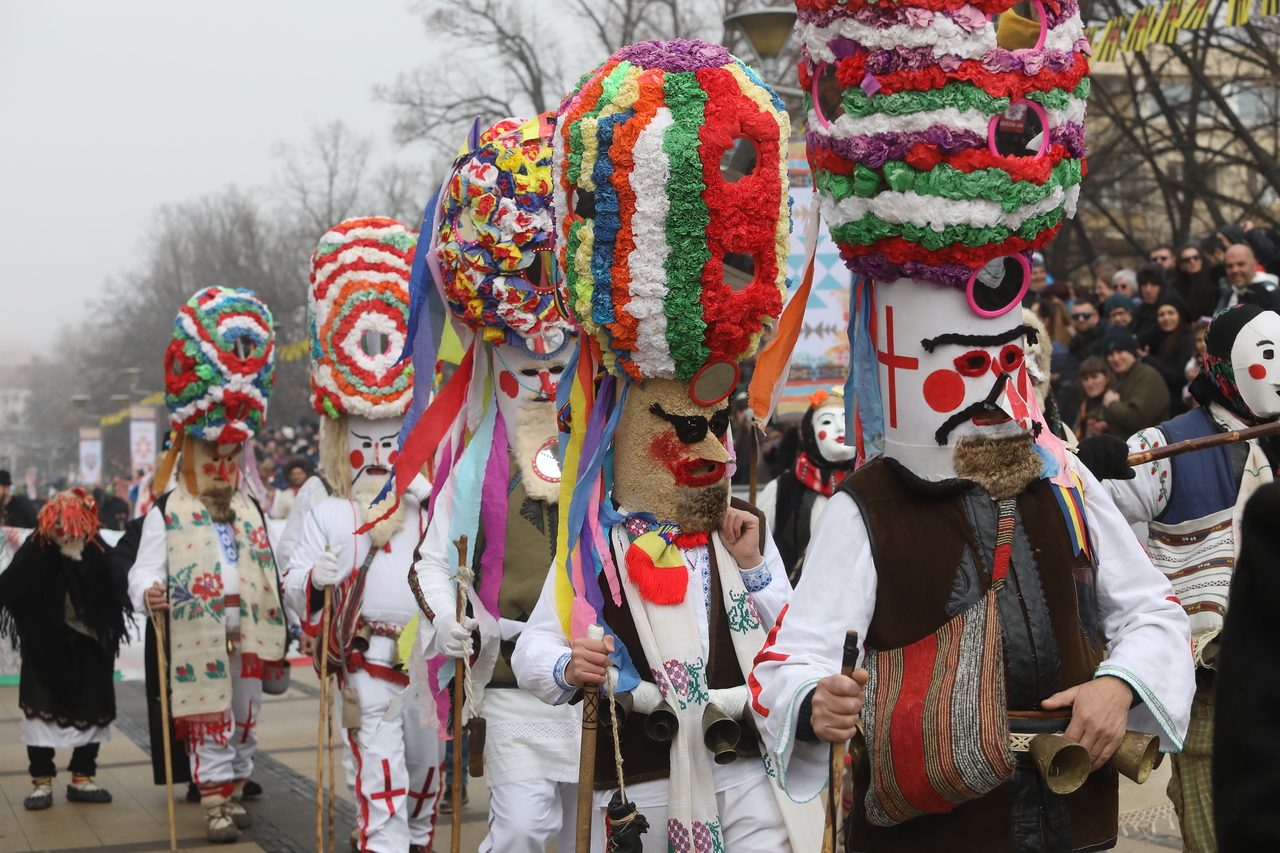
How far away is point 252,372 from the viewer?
8.16 m

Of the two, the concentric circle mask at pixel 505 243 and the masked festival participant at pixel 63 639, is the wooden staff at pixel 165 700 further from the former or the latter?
the concentric circle mask at pixel 505 243

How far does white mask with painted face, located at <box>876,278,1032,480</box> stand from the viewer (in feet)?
10.1

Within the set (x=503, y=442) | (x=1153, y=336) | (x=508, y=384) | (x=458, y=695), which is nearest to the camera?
(x=458, y=695)

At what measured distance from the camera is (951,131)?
2.96 meters

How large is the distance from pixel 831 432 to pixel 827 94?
4703 mm

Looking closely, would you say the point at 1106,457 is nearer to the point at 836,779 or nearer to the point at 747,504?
the point at 747,504

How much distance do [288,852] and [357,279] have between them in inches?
122

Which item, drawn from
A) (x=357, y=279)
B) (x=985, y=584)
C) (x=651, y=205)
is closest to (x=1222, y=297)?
(x=357, y=279)

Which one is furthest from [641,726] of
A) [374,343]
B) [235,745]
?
[235,745]

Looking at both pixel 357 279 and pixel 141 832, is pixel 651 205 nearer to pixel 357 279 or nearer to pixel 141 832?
pixel 357 279

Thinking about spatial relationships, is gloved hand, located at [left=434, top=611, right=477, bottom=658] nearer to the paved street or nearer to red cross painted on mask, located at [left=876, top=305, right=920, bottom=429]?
red cross painted on mask, located at [left=876, top=305, right=920, bottom=429]

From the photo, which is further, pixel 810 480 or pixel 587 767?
pixel 810 480

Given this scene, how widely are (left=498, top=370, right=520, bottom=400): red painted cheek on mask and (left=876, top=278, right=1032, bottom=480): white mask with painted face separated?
8.25 ft

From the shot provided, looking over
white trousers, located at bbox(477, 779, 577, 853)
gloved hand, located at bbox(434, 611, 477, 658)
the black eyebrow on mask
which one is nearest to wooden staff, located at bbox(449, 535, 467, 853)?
gloved hand, located at bbox(434, 611, 477, 658)
